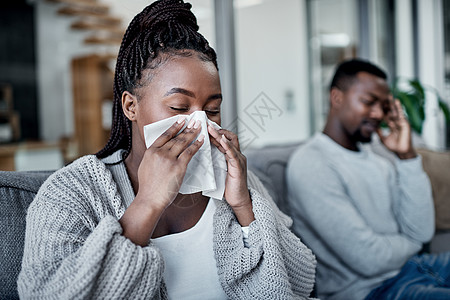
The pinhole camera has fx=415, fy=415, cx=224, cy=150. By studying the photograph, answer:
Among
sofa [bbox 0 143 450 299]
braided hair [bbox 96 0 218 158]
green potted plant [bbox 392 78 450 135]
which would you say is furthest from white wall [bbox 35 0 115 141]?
braided hair [bbox 96 0 218 158]

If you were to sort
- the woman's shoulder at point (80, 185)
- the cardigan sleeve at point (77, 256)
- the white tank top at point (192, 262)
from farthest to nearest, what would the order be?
the white tank top at point (192, 262) < the woman's shoulder at point (80, 185) < the cardigan sleeve at point (77, 256)

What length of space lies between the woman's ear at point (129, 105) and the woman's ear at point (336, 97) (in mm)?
1033

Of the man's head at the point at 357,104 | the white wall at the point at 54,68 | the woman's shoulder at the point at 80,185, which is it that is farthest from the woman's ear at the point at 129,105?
the white wall at the point at 54,68

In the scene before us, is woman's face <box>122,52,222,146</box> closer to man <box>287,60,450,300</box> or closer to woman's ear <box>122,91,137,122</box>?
woman's ear <box>122,91,137,122</box>

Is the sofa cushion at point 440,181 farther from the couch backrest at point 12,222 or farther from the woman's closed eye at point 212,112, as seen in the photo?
the couch backrest at point 12,222

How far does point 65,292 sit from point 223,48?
165 cm

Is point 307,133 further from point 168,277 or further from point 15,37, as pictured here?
point 15,37

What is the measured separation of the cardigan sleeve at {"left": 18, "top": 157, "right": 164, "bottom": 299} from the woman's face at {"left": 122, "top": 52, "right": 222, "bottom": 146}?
22 centimetres

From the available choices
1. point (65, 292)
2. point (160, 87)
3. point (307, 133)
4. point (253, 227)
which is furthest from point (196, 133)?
point (307, 133)

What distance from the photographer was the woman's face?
81cm

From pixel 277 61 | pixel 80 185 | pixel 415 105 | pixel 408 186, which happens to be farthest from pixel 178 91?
pixel 277 61

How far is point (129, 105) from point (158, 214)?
26cm

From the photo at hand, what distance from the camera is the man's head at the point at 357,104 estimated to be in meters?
1.62

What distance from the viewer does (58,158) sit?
4059 mm
